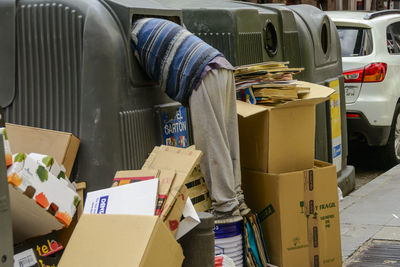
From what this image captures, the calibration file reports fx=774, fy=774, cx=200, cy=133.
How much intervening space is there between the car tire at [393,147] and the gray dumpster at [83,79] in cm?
560

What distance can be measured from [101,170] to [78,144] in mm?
180

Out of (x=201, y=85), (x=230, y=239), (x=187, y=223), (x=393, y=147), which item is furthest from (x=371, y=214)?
(x=187, y=223)

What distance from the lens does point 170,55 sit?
4238 mm

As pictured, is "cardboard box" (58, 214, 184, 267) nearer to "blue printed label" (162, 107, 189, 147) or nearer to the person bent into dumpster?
the person bent into dumpster

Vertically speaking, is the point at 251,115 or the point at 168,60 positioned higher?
the point at 168,60

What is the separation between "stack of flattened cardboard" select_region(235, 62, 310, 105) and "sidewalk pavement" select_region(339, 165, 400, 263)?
1.22 metres

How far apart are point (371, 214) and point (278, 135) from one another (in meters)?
2.01

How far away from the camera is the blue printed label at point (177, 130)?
453cm

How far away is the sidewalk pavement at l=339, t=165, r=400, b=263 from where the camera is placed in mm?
5738

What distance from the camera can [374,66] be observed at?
29.7 ft

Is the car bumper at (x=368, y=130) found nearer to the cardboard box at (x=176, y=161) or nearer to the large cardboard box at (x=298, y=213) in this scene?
the large cardboard box at (x=298, y=213)

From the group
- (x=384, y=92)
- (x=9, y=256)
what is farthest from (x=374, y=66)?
(x=9, y=256)

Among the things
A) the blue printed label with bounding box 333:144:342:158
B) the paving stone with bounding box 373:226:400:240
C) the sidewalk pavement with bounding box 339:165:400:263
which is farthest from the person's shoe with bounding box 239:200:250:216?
the blue printed label with bounding box 333:144:342:158

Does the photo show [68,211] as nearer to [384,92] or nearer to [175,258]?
[175,258]
